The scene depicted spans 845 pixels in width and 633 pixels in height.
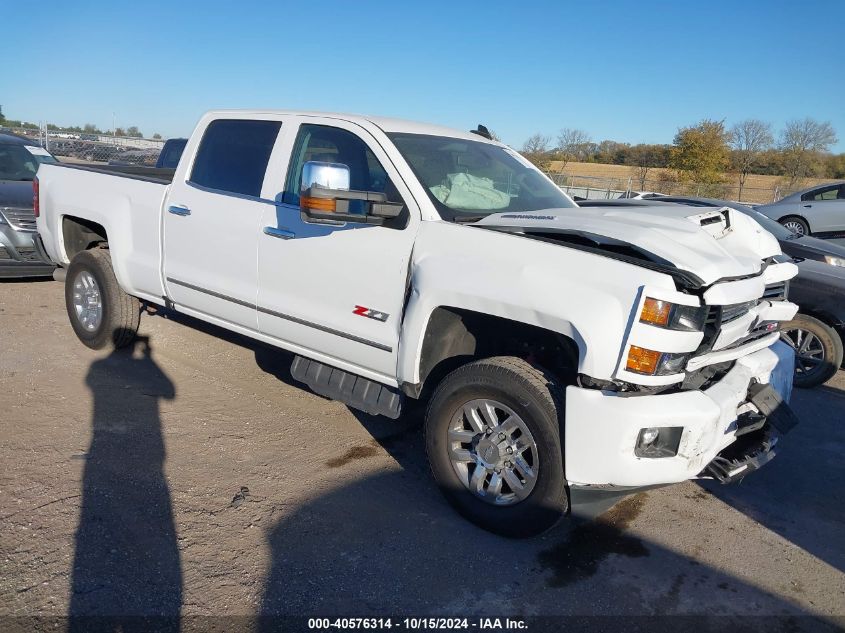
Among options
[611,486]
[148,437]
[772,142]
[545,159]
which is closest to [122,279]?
[148,437]

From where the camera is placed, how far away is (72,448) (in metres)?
4.08

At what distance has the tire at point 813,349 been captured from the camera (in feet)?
19.6

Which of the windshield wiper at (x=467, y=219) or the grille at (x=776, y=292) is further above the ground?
the windshield wiper at (x=467, y=219)

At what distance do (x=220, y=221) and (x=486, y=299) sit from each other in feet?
7.18

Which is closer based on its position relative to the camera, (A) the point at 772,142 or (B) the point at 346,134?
(B) the point at 346,134

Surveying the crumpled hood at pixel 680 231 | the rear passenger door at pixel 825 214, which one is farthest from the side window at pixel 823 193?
the crumpled hood at pixel 680 231

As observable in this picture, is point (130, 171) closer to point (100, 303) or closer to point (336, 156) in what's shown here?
point (100, 303)

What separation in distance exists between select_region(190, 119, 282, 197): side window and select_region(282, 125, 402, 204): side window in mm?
246

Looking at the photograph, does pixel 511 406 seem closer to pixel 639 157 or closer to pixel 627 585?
pixel 627 585

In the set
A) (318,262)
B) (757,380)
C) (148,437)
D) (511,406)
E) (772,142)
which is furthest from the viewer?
(772,142)

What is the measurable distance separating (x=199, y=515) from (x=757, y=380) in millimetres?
2915

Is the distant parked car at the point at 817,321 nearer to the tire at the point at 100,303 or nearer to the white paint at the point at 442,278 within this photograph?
the white paint at the point at 442,278

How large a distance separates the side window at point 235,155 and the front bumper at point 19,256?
3596 millimetres

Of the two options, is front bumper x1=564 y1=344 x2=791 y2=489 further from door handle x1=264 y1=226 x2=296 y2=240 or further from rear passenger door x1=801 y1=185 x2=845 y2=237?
rear passenger door x1=801 y1=185 x2=845 y2=237
